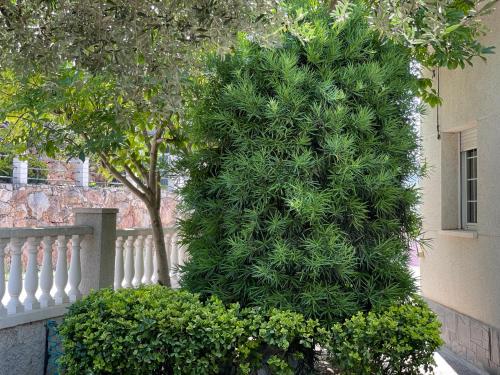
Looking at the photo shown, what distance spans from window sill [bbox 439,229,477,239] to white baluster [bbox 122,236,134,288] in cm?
428

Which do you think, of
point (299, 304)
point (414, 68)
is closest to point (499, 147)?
point (414, 68)

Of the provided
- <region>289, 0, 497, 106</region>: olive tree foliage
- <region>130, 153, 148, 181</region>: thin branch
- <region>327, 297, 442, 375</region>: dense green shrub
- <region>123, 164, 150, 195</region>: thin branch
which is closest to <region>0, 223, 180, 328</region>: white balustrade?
<region>123, 164, 150, 195</region>: thin branch

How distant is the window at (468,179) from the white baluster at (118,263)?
4.68 meters

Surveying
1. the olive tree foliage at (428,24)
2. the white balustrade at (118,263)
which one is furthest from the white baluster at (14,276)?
the olive tree foliage at (428,24)

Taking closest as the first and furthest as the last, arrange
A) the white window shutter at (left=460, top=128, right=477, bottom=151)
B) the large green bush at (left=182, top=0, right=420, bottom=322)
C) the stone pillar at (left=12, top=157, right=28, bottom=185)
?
the large green bush at (left=182, top=0, right=420, bottom=322) < the white window shutter at (left=460, top=128, right=477, bottom=151) < the stone pillar at (left=12, top=157, right=28, bottom=185)

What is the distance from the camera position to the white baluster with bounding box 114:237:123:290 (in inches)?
283

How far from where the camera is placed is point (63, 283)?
6316 mm

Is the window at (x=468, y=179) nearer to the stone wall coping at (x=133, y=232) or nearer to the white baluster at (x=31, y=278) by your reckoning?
the stone wall coping at (x=133, y=232)

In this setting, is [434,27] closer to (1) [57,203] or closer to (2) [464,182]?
(2) [464,182]

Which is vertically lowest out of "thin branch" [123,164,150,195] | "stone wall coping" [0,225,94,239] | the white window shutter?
"stone wall coping" [0,225,94,239]

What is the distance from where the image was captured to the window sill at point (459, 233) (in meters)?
7.28

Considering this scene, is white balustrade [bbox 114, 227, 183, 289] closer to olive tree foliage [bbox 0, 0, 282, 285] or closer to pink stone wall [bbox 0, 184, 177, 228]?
olive tree foliage [bbox 0, 0, 282, 285]

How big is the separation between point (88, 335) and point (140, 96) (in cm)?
208

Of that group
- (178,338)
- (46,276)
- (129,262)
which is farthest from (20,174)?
(178,338)
